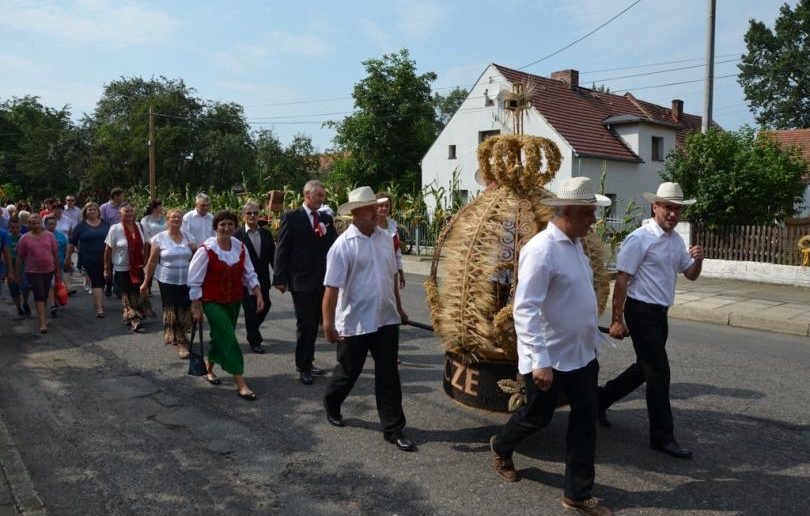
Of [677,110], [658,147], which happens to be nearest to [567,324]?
[658,147]

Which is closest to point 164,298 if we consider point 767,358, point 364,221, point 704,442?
point 364,221

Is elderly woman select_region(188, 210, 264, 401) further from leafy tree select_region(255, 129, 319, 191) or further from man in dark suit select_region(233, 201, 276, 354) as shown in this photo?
leafy tree select_region(255, 129, 319, 191)

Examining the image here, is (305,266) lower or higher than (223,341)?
higher

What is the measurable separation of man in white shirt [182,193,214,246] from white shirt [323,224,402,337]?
4.83 meters

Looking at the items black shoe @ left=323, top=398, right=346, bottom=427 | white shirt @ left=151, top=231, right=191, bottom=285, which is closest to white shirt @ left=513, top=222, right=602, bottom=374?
black shoe @ left=323, top=398, right=346, bottom=427

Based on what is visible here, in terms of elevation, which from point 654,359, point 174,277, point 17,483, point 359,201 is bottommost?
point 17,483

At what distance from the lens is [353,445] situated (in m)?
4.89

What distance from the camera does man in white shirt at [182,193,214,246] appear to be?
9.23 meters

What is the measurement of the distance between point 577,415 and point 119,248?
760 cm

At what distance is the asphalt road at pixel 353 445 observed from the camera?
13.0ft

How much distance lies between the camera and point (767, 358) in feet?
24.9

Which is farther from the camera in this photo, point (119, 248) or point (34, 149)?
point (34, 149)

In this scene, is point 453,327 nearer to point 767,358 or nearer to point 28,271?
point 767,358

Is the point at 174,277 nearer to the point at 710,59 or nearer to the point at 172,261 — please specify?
the point at 172,261
